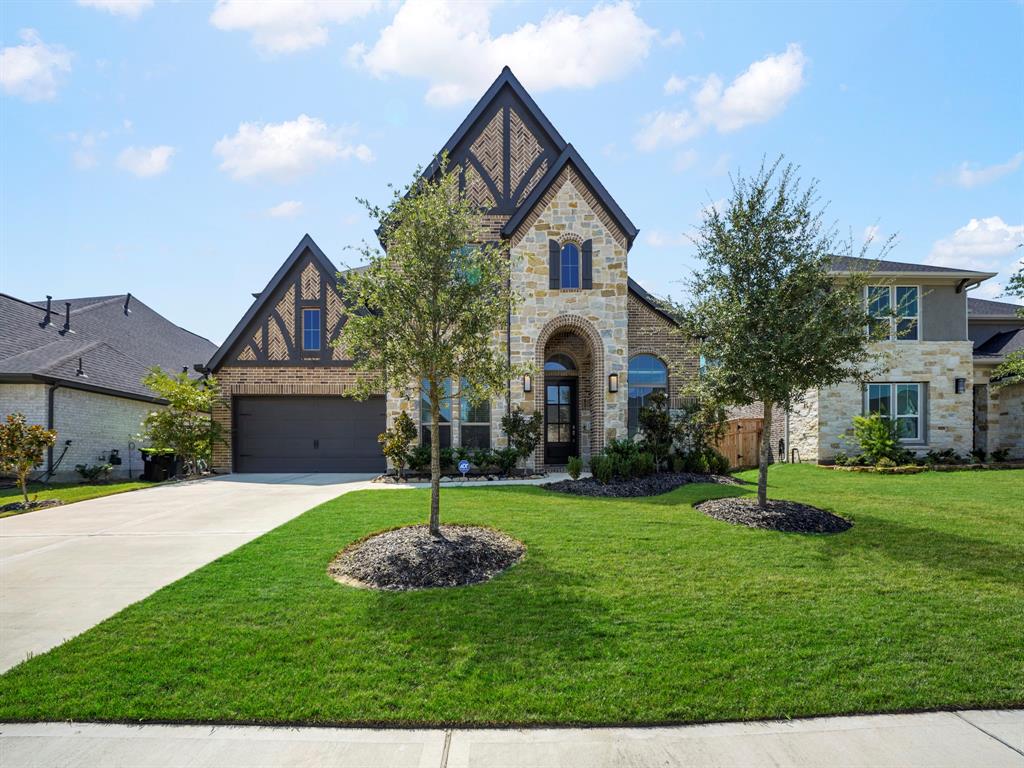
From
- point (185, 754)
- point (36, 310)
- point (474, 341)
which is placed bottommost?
point (185, 754)

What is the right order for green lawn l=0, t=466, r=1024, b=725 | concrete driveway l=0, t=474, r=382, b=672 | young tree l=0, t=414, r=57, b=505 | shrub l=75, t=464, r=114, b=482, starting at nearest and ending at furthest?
green lawn l=0, t=466, r=1024, b=725 → concrete driveway l=0, t=474, r=382, b=672 → young tree l=0, t=414, r=57, b=505 → shrub l=75, t=464, r=114, b=482

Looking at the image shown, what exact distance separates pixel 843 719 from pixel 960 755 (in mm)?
576

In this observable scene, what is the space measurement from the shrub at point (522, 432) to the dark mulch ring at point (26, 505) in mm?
9849

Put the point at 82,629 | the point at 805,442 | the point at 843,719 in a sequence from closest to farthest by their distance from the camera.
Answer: the point at 843,719
the point at 82,629
the point at 805,442

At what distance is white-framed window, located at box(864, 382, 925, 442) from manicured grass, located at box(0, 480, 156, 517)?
2121 cm

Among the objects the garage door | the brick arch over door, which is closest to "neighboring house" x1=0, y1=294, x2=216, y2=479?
the garage door

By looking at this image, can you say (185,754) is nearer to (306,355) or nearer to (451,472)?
(451,472)

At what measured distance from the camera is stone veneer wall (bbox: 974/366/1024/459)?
17.6 meters

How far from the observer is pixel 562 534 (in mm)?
7355

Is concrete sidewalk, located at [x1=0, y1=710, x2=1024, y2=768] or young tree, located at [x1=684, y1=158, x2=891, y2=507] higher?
young tree, located at [x1=684, y1=158, x2=891, y2=507]

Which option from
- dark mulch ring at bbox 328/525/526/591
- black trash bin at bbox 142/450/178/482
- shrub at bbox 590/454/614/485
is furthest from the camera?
black trash bin at bbox 142/450/178/482

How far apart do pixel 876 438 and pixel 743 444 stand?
3824mm

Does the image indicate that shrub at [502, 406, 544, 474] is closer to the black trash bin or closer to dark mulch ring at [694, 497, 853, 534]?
dark mulch ring at [694, 497, 853, 534]

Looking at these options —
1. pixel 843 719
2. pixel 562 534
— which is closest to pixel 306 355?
pixel 562 534
